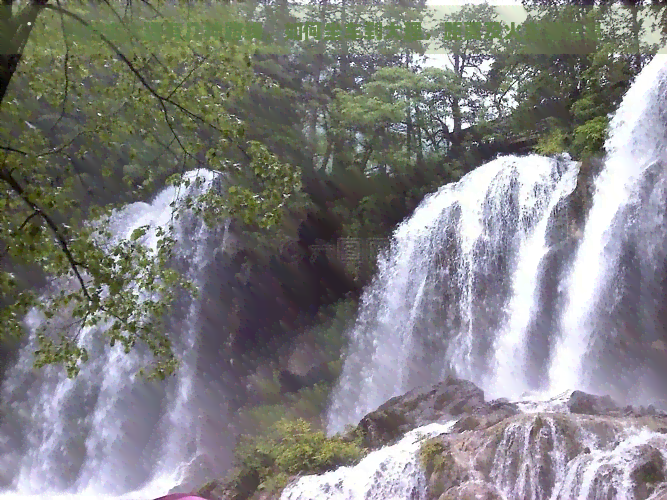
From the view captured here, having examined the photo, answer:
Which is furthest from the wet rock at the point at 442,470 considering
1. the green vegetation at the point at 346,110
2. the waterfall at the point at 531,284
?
the green vegetation at the point at 346,110

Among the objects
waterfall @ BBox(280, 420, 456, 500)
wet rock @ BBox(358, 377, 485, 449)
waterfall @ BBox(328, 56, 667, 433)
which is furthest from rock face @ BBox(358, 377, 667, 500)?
waterfall @ BBox(328, 56, 667, 433)

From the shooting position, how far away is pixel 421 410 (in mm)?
6973

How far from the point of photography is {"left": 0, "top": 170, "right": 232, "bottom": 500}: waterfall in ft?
32.0

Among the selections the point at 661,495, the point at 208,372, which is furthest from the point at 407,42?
the point at 661,495

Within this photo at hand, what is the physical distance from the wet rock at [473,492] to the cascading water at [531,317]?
0.01m

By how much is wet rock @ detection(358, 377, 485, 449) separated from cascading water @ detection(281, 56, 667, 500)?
471 millimetres

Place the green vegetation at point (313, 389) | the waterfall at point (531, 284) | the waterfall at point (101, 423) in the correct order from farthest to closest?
the waterfall at point (101, 423) < the green vegetation at point (313, 389) < the waterfall at point (531, 284)

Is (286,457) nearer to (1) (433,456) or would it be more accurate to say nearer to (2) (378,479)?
(2) (378,479)

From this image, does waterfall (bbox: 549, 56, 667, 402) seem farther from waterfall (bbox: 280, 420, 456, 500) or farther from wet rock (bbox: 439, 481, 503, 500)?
wet rock (bbox: 439, 481, 503, 500)

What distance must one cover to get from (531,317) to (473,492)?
3849 millimetres

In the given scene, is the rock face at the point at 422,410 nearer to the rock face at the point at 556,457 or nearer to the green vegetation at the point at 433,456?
the rock face at the point at 556,457

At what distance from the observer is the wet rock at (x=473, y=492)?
15.5 feet

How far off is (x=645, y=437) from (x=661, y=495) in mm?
625

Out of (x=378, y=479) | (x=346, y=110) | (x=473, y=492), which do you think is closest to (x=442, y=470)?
(x=473, y=492)
